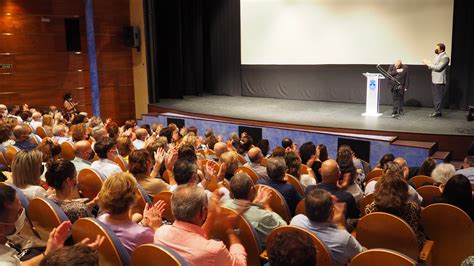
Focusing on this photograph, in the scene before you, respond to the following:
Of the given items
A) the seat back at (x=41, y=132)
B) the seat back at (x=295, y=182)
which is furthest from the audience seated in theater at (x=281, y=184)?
the seat back at (x=41, y=132)

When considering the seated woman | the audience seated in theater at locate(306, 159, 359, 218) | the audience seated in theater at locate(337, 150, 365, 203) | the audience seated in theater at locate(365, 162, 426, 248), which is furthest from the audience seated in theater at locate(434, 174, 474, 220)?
the seated woman

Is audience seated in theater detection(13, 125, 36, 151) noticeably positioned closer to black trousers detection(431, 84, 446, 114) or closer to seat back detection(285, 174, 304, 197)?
seat back detection(285, 174, 304, 197)

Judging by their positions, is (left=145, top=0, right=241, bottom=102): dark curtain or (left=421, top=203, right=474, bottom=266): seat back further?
(left=145, top=0, right=241, bottom=102): dark curtain

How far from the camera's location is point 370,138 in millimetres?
7809

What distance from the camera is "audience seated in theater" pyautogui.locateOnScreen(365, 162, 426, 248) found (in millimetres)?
3125

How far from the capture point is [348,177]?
13.8 ft

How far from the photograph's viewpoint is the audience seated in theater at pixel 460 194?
342 centimetres

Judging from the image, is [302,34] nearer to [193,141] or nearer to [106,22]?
[106,22]

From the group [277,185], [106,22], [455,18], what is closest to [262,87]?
[106,22]

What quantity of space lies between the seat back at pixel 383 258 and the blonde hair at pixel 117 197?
132cm

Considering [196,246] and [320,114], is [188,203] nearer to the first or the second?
[196,246]

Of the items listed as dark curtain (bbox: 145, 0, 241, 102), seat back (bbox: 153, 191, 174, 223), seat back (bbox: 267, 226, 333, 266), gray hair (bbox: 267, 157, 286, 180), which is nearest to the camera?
seat back (bbox: 267, 226, 333, 266)

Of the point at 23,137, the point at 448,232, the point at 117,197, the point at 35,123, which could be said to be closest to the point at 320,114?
the point at 35,123

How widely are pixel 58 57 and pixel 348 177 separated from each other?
9666 millimetres
